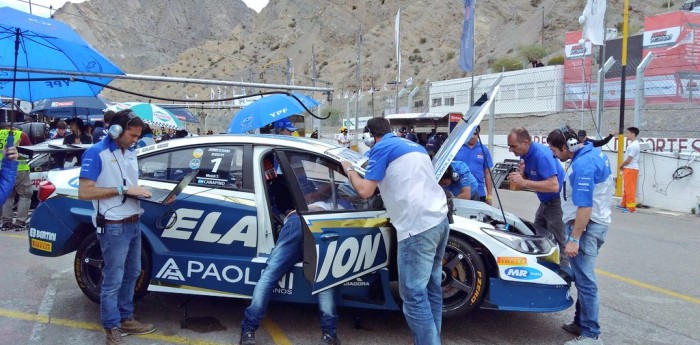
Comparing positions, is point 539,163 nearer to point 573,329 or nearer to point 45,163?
point 573,329

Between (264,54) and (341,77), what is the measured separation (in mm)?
24156

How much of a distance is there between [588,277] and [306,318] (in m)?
2.34

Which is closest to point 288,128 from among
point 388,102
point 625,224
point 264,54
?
point 625,224

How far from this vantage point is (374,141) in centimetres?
388

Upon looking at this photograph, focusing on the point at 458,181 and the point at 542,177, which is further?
the point at 458,181

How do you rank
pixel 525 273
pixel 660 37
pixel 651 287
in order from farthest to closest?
pixel 660 37 → pixel 651 287 → pixel 525 273

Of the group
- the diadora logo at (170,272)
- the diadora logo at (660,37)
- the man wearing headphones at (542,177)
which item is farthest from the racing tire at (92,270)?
the diadora logo at (660,37)

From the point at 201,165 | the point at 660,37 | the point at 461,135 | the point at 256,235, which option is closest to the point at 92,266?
the point at 201,165

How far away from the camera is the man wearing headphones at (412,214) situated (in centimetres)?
345

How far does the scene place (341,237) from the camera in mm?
3756

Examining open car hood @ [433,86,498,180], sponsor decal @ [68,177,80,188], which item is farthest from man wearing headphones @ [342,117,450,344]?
sponsor decal @ [68,177,80,188]

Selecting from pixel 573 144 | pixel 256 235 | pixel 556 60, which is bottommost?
pixel 256 235

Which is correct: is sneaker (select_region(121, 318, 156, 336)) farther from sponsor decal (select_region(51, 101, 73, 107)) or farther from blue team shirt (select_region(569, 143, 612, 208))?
sponsor decal (select_region(51, 101, 73, 107))

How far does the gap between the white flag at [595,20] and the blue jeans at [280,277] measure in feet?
36.9
